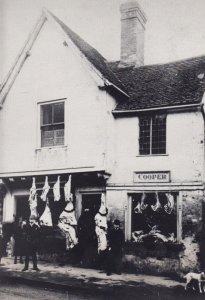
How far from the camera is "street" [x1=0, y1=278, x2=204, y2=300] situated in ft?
29.5

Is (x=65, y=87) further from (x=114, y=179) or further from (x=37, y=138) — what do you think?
(x=114, y=179)

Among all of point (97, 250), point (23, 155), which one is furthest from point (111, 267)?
point (23, 155)

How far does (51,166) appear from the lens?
13406 mm

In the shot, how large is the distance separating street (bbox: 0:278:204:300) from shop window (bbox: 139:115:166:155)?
175 inches

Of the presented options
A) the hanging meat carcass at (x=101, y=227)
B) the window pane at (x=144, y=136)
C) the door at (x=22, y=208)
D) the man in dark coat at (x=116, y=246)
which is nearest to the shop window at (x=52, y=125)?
the door at (x=22, y=208)

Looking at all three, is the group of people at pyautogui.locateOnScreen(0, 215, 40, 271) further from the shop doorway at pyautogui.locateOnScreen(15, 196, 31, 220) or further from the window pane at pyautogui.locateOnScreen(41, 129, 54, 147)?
the window pane at pyautogui.locateOnScreen(41, 129, 54, 147)

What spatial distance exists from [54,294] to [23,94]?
25.3ft

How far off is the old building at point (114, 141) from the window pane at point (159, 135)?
0.11 ft

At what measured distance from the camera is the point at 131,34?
16391mm

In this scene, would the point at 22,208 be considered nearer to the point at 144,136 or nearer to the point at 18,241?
the point at 18,241

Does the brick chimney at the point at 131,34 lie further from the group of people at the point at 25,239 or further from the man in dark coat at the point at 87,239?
the group of people at the point at 25,239

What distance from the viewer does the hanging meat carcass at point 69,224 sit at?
41.4ft

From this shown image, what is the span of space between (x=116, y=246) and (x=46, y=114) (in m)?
5.46

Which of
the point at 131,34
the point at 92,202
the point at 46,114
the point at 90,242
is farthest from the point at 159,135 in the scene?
the point at 131,34
